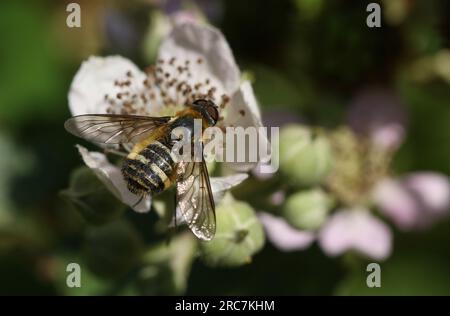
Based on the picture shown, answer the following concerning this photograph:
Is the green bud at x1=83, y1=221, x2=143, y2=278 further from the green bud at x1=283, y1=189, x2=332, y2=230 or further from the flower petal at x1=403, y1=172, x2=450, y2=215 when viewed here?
the flower petal at x1=403, y1=172, x2=450, y2=215

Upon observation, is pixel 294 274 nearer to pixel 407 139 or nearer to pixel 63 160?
pixel 407 139

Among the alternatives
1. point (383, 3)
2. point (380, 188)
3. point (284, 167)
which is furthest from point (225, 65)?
point (380, 188)

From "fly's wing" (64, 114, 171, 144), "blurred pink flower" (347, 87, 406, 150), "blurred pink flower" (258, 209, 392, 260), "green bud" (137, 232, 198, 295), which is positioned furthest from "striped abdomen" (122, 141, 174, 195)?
"blurred pink flower" (347, 87, 406, 150)

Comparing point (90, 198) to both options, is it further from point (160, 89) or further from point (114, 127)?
point (160, 89)

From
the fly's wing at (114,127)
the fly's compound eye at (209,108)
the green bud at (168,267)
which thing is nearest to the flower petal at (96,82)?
the fly's wing at (114,127)

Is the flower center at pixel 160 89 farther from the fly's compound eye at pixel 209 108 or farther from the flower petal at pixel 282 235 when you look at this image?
the flower petal at pixel 282 235

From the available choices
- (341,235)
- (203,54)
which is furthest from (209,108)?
(341,235)
